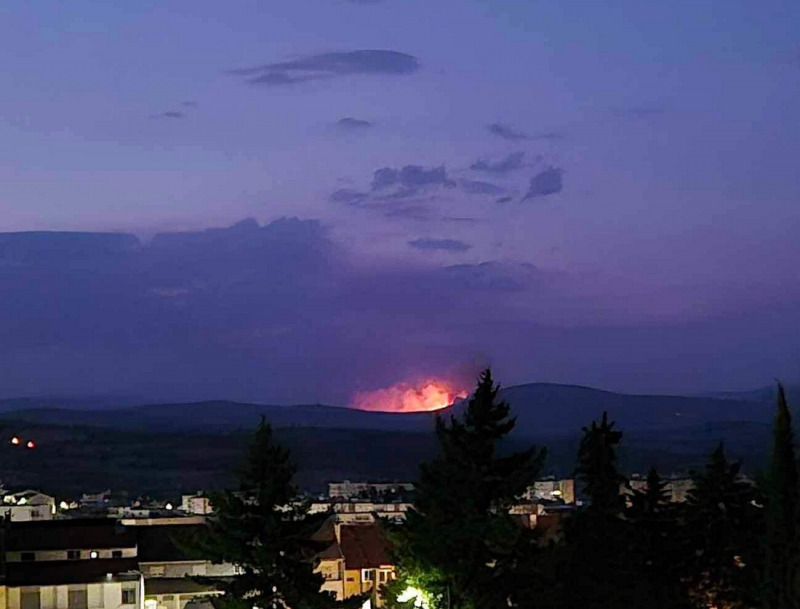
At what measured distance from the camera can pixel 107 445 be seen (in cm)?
14950

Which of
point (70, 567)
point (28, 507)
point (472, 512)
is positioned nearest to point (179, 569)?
point (70, 567)

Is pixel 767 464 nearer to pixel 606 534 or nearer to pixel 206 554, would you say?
pixel 606 534

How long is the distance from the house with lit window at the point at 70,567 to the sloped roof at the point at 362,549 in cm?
1109

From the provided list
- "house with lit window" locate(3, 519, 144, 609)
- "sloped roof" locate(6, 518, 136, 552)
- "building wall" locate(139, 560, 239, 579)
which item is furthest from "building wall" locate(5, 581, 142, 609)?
"building wall" locate(139, 560, 239, 579)

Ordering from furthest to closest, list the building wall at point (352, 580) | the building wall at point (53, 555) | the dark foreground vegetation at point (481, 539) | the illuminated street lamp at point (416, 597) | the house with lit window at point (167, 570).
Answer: the building wall at point (352, 580), the house with lit window at point (167, 570), the building wall at point (53, 555), the illuminated street lamp at point (416, 597), the dark foreground vegetation at point (481, 539)

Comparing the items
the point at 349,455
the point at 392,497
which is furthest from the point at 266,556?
the point at 349,455

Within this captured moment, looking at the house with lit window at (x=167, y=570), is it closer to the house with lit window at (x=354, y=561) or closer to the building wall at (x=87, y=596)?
the building wall at (x=87, y=596)

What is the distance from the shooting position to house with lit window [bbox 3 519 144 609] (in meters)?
34.0

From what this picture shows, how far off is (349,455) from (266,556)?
136891 millimetres

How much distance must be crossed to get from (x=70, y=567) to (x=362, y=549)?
47.9ft

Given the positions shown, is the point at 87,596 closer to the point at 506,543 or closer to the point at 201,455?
the point at 506,543

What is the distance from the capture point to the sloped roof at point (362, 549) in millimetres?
47062

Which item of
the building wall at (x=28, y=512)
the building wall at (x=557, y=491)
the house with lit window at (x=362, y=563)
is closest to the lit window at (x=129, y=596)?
the house with lit window at (x=362, y=563)

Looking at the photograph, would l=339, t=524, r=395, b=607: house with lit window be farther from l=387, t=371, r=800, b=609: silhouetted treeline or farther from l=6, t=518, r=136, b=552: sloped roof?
l=387, t=371, r=800, b=609: silhouetted treeline
